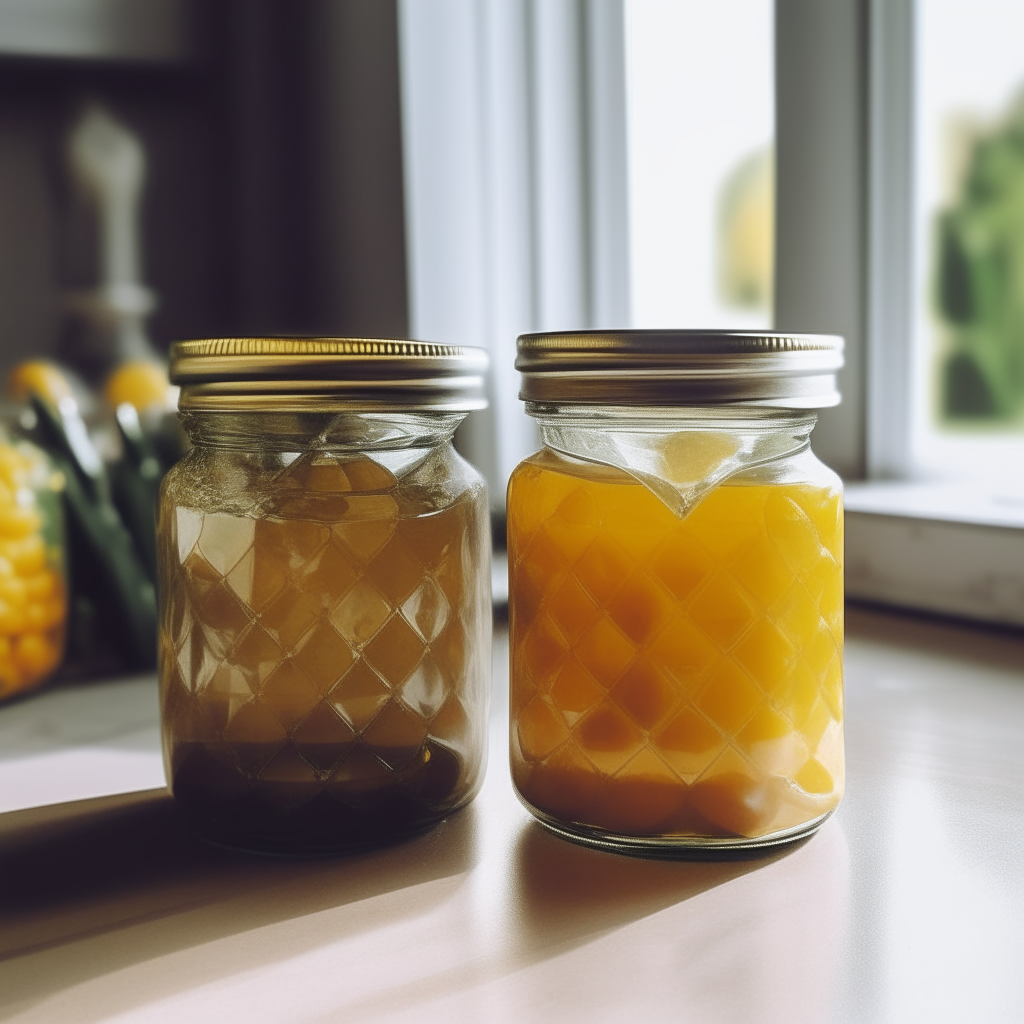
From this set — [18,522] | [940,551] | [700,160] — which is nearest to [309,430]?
[18,522]

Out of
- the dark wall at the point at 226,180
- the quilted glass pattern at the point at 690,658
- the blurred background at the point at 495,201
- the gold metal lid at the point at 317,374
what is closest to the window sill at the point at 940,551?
the blurred background at the point at 495,201

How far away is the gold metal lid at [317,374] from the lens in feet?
1.45

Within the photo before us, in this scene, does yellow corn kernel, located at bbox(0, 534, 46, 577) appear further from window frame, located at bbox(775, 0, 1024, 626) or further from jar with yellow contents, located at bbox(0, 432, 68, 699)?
window frame, located at bbox(775, 0, 1024, 626)

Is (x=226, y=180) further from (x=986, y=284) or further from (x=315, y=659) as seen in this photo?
(x=315, y=659)

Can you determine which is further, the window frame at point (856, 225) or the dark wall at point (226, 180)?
the dark wall at point (226, 180)

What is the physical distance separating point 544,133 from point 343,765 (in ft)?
3.63

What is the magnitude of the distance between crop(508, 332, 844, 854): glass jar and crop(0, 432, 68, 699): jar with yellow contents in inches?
16.4

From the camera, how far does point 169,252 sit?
2.22 metres

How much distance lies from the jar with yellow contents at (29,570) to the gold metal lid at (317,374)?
0.32m

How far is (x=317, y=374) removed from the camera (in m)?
0.44

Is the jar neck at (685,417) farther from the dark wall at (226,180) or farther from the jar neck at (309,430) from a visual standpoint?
the dark wall at (226,180)

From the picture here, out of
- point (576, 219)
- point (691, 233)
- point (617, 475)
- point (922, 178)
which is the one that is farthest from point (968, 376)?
point (617, 475)

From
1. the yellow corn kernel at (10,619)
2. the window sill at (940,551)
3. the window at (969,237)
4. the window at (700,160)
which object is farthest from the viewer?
the window at (700,160)

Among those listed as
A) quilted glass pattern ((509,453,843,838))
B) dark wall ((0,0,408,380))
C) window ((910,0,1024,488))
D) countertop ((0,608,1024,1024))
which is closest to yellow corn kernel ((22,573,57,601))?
countertop ((0,608,1024,1024))
